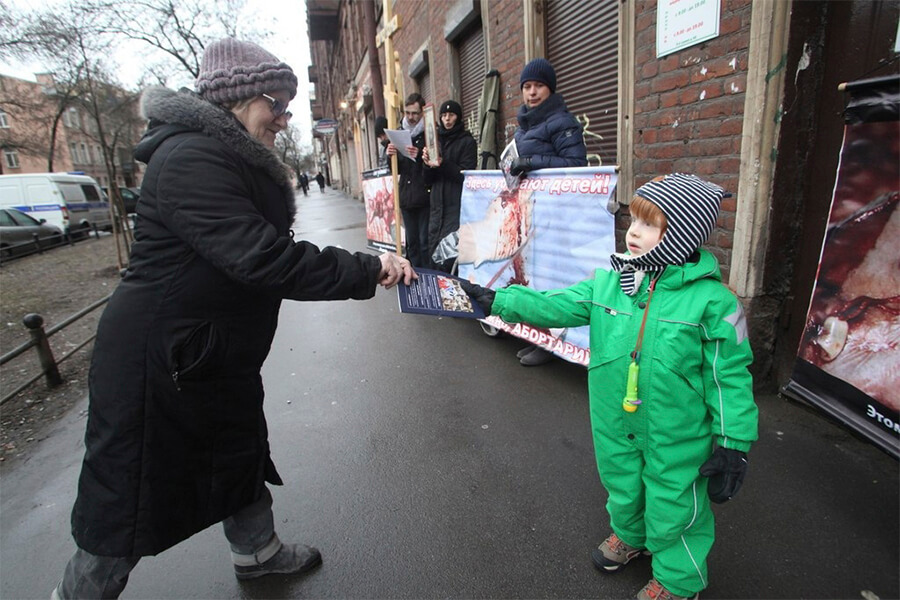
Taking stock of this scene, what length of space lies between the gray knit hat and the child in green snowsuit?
3.37ft

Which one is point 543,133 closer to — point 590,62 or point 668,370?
point 590,62

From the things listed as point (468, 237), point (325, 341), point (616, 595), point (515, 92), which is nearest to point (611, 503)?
point (616, 595)

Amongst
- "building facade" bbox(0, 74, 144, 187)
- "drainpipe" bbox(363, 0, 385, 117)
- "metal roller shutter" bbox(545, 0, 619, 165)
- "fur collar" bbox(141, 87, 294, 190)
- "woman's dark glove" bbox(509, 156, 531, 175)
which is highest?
"building facade" bbox(0, 74, 144, 187)

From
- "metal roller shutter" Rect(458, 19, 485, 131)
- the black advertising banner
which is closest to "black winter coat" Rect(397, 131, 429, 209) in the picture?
"metal roller shutter" Rect(458, 19, 485, 131)

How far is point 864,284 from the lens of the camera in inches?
81.2

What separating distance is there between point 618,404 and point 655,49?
2926 mm

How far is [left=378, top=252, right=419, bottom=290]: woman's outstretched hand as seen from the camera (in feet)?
6.08

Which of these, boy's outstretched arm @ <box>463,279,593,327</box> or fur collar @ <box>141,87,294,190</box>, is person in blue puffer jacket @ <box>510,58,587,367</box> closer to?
boy's outstretched arm @ <box>463,279,593,327</box>

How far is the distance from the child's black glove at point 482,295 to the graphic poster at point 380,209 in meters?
5.12

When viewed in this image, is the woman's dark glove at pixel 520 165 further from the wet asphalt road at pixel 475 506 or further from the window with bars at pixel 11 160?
the window with bars at pixel 11 160

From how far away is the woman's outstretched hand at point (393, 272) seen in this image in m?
1.85

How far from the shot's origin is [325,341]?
17.6 feet

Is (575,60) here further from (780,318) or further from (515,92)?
(780,318)

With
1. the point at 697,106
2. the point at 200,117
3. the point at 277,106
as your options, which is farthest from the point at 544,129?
the point at 200,117
